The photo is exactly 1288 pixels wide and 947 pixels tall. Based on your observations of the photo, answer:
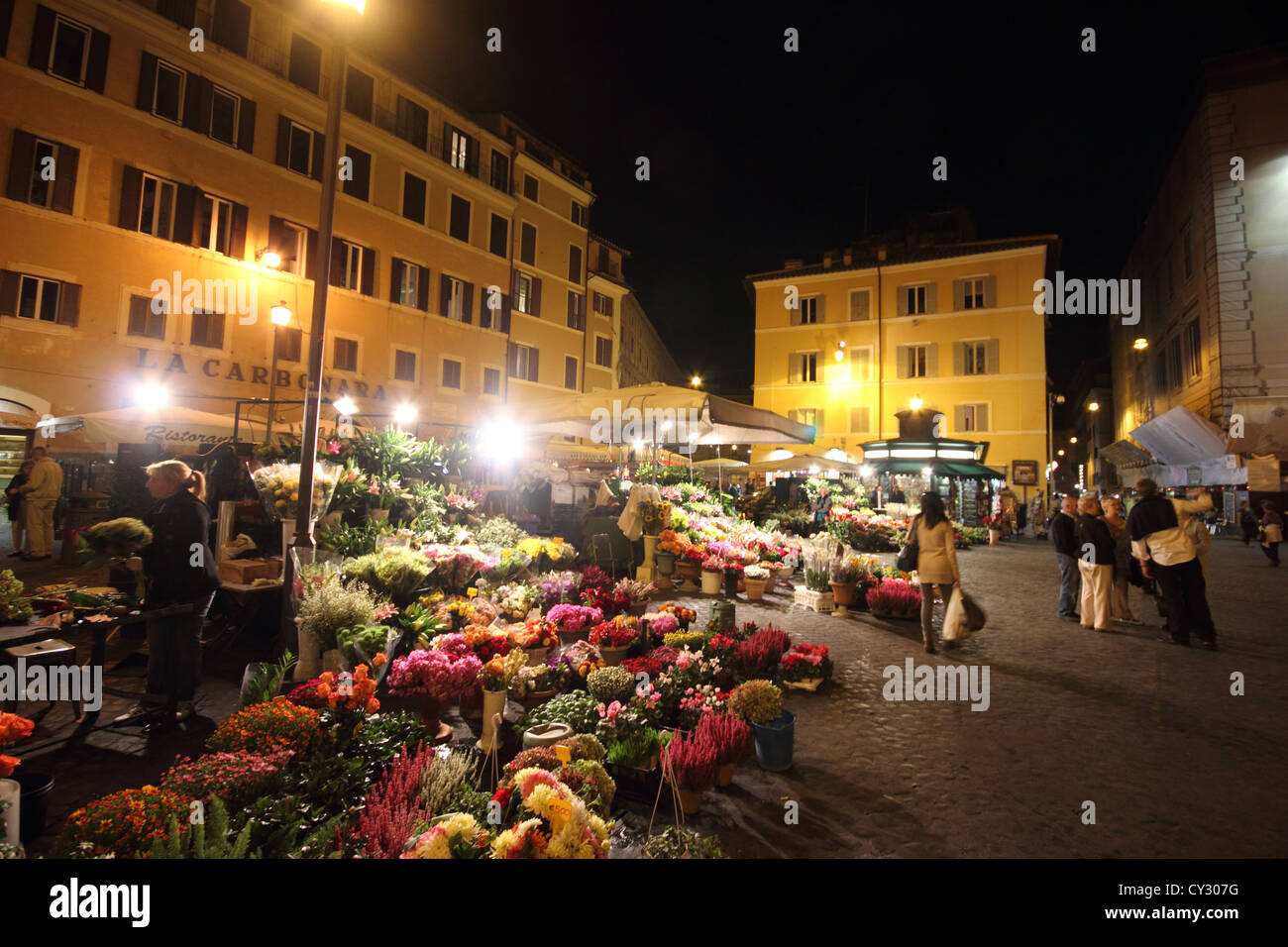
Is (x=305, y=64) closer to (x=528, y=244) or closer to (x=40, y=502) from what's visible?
(x=528, y=244)

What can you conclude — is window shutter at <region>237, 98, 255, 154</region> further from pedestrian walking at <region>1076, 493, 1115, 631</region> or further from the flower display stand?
pedestrian walking at <region>1076, 493, 1115, 631</region>

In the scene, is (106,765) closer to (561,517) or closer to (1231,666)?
(561,517)

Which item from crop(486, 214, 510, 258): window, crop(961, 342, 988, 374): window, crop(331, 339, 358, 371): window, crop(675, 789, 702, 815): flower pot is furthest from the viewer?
crop(961, 342, 988, 374): window

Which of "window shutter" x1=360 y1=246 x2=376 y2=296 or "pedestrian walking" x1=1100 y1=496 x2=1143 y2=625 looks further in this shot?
"window shutter" x1=360 y1=246 x2=376 y2=296

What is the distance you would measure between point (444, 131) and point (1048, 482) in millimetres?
35273

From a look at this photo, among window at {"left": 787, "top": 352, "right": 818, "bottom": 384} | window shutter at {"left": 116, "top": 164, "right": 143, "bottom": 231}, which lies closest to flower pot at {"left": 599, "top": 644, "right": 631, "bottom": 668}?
window shutter at {"left": 116, "top": 164, "right": 143, "bottom": 231}

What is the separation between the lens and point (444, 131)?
25.5 meters

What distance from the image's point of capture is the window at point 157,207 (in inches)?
659

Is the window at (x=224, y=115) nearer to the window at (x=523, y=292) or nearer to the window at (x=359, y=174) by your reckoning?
the window at (x=359, y=174)

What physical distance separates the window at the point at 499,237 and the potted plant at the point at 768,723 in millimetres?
26788

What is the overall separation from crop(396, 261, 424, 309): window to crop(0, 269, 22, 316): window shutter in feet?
34.4

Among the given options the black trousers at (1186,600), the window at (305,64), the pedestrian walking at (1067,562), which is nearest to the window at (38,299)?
the window at (305,64)

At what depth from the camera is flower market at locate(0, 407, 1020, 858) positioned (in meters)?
2.74

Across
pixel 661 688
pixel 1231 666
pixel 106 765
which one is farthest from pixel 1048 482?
pixel 106 765
